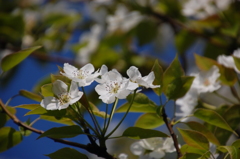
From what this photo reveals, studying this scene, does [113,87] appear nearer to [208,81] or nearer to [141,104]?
[141,104]

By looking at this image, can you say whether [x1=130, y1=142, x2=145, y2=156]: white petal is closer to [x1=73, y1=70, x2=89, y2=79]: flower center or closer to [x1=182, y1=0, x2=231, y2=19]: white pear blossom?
[x1=73, y1=70, x2=89, y2=79]: flower center

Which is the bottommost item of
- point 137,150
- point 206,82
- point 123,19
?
point 137,150

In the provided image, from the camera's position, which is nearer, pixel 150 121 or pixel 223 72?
pixel 150 121

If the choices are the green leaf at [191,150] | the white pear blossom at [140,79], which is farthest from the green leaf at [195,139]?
the white pear blossom at [140,79]

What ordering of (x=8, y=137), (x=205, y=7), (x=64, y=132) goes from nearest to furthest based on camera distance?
(x=64, y=132) < (x=8, y=137) < (x=205, y=7)

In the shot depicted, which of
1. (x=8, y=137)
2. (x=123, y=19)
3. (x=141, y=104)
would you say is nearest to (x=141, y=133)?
(x=141, y=104)

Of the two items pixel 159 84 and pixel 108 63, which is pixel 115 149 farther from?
A: pixel 159 84

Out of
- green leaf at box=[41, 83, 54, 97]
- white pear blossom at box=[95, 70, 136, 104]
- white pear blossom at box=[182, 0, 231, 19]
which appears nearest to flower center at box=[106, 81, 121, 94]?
white pear blossom at box=[95, 70, 136, 104]
